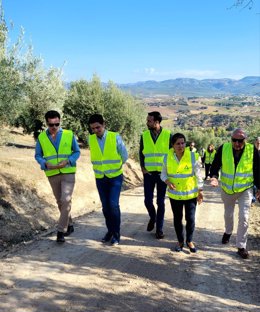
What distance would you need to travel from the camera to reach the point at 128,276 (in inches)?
225

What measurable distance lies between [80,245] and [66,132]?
6.92 ft

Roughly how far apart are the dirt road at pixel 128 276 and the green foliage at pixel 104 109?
20.2 m

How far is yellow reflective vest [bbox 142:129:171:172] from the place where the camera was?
7.57 m

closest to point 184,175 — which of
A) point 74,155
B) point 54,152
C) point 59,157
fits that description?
point 74,155

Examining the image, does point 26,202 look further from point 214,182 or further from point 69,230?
point 214,182

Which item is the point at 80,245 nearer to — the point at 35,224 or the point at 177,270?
the point at 177,270

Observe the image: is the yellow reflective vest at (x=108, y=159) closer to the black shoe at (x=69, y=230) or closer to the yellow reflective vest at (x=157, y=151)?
the yellow reflective vest at (x=157, y=151)

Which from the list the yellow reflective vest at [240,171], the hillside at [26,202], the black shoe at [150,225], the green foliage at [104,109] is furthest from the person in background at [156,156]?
the green foliage at [104,109]

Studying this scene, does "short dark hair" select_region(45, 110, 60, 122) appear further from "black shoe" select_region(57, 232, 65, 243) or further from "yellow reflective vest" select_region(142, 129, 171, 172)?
"black shoe" select_region(57, 232, 65, 243)

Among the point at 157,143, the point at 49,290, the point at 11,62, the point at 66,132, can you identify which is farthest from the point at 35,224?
the point at 11,62

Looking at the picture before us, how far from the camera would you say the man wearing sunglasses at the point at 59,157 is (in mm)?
7051

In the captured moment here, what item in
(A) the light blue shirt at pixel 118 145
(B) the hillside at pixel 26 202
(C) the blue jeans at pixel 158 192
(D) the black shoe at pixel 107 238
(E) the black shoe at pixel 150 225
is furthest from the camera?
(B) the hillside at pixel 26 202

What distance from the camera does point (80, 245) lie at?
7121mm

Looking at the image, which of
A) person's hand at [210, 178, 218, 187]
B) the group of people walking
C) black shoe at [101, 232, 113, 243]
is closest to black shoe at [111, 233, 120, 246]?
the group of people walking
